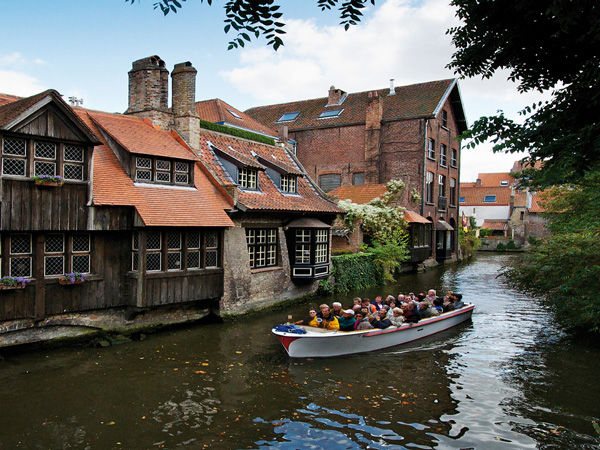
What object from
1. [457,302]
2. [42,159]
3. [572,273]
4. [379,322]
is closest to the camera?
[42,159]

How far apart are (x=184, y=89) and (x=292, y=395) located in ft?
39.4

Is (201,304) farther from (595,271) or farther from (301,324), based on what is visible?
(595,271)

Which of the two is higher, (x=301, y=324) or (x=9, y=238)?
(x=9, y=238)

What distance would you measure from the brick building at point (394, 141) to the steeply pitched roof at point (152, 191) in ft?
55.6

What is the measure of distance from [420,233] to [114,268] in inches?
875

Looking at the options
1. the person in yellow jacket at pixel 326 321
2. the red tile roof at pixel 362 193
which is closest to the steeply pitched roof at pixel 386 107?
the red tile roof at pixel 362 193

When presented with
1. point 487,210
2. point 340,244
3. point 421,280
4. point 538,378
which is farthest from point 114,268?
point 487,210

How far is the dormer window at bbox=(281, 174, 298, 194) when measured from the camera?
20.6 meters

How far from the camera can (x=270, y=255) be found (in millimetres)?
18844

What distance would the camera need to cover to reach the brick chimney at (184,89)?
58.1ft

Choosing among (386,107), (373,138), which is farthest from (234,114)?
(386,107)

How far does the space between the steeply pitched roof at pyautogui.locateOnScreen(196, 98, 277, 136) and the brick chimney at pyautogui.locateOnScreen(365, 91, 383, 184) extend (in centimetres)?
711

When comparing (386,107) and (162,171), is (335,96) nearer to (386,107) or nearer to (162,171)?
(386,107)

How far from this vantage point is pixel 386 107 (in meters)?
35.4
